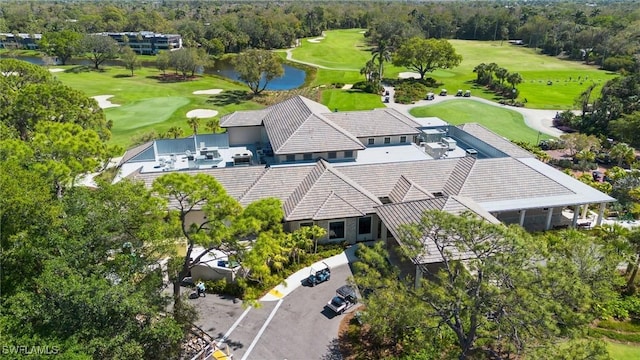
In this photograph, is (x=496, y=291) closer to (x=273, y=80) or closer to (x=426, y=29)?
(x=273, y=80)

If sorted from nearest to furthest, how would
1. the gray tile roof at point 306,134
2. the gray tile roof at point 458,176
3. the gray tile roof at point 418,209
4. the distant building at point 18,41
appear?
the gray tile roof at point 418,209 < the gray tile roof at point 458,176 < the gray tile roof at point 306,134 < the distant building at point 18,41

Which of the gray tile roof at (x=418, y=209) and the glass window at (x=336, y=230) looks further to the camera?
the glass window at (x=336, y=230)

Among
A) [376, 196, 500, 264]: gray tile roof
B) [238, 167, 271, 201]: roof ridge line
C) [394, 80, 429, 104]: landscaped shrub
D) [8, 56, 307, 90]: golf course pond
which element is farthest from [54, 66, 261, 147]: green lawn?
[376, 196, 500, 264]: gray tile roof

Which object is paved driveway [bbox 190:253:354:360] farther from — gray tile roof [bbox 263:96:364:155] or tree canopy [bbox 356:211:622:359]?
gray tile roof [bbox 263:96:364:155]

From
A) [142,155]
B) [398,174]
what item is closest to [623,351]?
[398,174]

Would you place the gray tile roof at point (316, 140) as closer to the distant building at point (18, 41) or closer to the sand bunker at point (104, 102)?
the sand bunker at point (104, 102)

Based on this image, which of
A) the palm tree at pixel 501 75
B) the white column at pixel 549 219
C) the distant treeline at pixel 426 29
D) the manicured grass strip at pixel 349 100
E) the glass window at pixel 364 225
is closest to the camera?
the glass window at pixel 364 225

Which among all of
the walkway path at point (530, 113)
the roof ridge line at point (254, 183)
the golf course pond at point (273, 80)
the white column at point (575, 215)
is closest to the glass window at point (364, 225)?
the roof ridge line at point (254, 183)

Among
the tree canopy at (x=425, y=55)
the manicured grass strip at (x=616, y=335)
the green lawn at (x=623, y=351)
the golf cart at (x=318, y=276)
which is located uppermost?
the tree canopy at (x=425, y=55)

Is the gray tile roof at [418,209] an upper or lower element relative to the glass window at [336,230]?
upper
